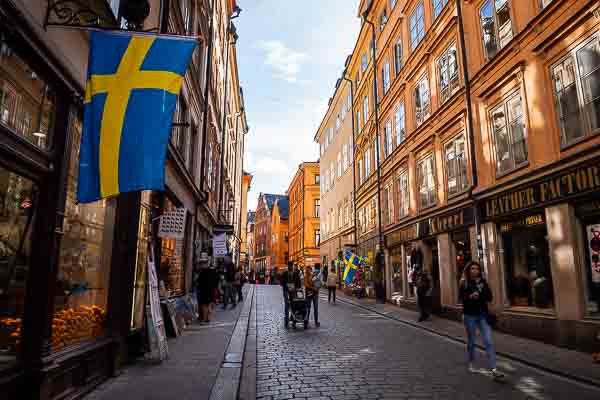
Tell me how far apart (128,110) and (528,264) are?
35.1ft

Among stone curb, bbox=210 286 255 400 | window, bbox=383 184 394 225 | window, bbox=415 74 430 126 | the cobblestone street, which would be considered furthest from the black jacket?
window, bbox=383 184 394 225

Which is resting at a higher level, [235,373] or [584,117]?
[584,117]

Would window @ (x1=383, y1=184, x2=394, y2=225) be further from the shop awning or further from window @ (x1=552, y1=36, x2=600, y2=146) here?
the shop awning

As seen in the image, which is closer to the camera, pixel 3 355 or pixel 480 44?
pixel 3 355

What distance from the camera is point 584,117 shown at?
9.32 metres

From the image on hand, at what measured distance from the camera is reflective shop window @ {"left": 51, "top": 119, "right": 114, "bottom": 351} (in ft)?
18.3

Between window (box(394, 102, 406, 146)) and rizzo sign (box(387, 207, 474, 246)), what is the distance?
4738 mm

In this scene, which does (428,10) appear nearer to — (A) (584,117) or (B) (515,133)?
(B) (515,133)

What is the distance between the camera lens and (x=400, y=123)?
2172 centimetres

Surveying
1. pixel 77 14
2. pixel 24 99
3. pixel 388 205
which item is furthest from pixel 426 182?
pixel 24 99

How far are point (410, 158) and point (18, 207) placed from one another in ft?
57.0

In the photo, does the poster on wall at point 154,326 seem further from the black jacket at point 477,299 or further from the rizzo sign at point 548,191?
the rizzo sign at point 548,191

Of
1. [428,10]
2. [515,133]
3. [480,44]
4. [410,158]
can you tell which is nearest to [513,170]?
[515,133]

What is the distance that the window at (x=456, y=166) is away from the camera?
14930mm
